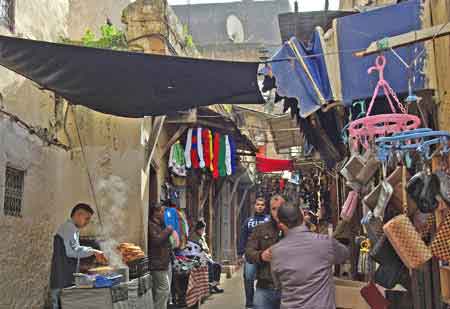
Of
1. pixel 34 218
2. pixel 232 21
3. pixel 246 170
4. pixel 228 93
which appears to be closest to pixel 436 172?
pixel 228 93

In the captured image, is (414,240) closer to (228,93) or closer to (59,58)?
(228,93)

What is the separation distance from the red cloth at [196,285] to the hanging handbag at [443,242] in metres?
6.49

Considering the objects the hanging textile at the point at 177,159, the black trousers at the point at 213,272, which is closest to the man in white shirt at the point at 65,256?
the hanging textile at the point at 177,159

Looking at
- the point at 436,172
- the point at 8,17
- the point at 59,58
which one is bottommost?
the point at 436,172

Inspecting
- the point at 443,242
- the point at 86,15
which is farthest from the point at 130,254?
the point at 86,15

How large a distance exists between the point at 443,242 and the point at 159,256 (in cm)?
557

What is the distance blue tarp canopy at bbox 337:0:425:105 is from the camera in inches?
185

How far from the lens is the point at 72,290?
5.60 m

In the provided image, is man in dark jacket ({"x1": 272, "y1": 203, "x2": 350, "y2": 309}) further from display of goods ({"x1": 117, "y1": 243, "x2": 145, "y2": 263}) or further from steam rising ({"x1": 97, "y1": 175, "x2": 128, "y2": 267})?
steam rising ({"x1": 97, "y1": 175, "x2": 128, "y2": 267})

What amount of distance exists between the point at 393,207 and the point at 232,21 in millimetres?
28830

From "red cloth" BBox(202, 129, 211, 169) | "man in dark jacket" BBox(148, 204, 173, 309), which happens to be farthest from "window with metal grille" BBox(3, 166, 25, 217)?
"red cloth" BBox(202, 129, 211, 169)

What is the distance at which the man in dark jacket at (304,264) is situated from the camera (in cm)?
389

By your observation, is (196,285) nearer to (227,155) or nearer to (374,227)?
(227,155)

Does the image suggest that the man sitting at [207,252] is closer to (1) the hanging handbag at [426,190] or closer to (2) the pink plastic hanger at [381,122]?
(2) the pink plastic hanger at [381,122]
